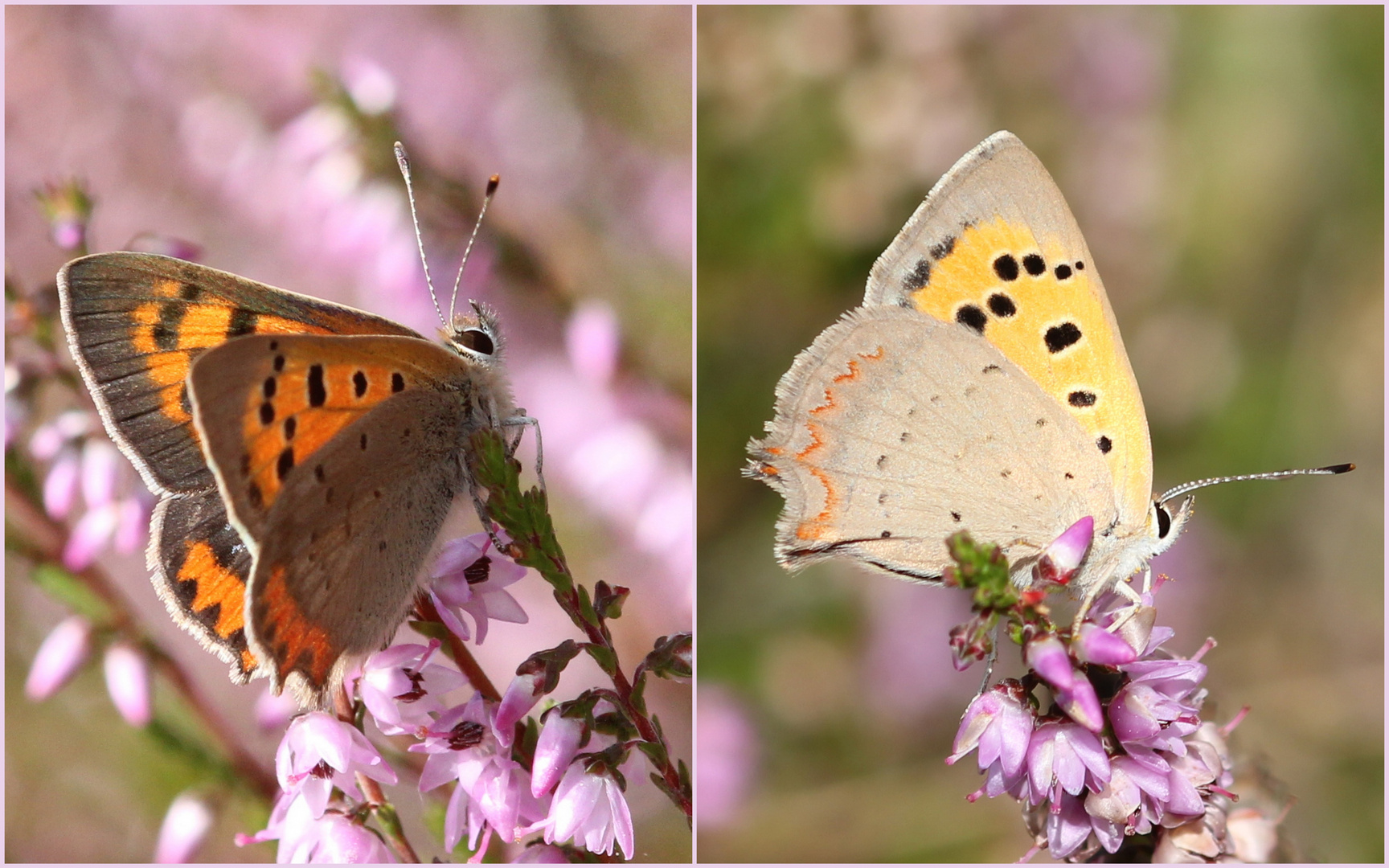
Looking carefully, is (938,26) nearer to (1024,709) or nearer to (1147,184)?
(1147,184)

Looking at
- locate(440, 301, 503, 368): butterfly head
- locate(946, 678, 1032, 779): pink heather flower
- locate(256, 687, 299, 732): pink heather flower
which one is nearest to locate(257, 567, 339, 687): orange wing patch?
locate(256, 687, 299, 732): pink heather flower

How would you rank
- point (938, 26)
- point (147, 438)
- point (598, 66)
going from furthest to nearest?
point (938, 26) < point (598, 66) < point (147, 438)

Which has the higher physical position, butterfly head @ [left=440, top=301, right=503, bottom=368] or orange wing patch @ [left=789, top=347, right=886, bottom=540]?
butterfly head @ [left=440, top=301, right=503, bottom=368]

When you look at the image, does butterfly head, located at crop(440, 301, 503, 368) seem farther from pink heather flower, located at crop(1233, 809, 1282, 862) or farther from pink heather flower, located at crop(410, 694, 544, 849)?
pink heather flower, located at crop(1233, 809, 1282, 862)

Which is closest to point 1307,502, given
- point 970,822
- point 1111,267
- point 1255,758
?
point 1111,267

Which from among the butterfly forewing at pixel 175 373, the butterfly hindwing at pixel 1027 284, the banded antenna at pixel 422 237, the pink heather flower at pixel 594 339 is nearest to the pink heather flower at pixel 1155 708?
the butterfly hindwing at pixel 1027 284

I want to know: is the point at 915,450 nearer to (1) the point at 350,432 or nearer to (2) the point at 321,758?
(1) the point at 350,432

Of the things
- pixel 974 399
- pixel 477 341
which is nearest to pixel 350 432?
pixel 477 341
